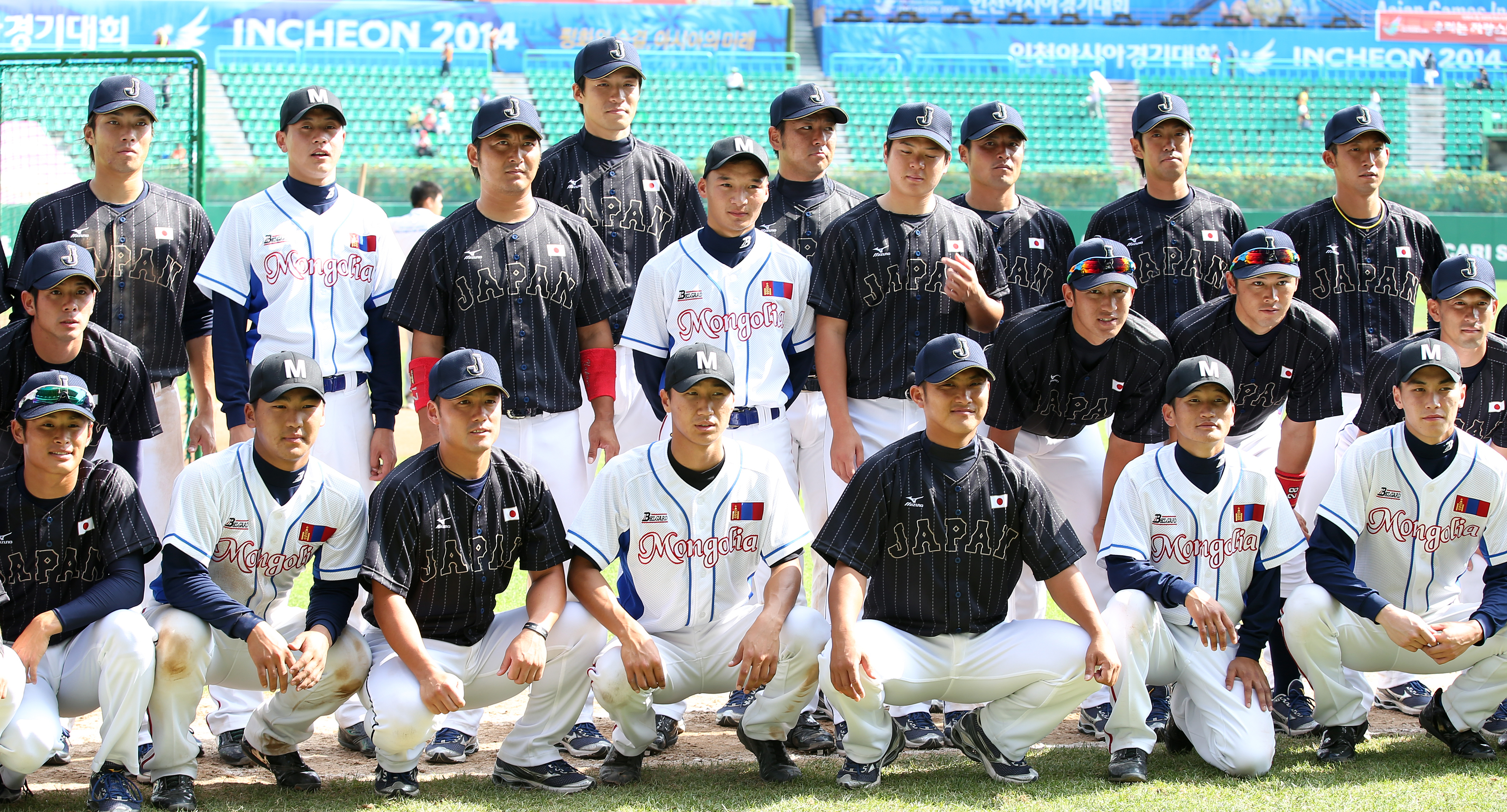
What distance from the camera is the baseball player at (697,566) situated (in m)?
4.07

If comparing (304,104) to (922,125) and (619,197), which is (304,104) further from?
(922,125)

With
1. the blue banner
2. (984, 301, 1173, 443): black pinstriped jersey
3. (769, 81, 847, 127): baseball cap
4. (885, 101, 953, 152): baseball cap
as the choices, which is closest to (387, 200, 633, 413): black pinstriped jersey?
(769, 81, 847, 127): baseball cap

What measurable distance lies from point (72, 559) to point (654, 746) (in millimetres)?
1927

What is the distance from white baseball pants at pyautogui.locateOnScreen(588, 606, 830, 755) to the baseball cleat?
17cm

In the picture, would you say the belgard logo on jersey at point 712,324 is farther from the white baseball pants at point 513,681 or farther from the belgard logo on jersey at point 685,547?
the white baseball pants at point 513,681

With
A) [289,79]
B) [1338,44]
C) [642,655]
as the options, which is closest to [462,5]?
[289,79]

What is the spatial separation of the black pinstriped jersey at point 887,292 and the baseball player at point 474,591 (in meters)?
1.41

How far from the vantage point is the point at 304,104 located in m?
5.00

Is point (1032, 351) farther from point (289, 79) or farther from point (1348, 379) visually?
point (289, 79)

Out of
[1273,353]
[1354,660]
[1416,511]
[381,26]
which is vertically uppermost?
[381,26]

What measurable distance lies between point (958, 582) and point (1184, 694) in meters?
0.87

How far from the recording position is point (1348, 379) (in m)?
5.56

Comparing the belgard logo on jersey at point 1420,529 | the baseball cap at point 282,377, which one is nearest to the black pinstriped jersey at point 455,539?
the baseball cap at point 282,377

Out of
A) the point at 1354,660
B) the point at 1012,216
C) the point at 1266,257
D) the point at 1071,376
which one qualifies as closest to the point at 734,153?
the point at 1012,216
